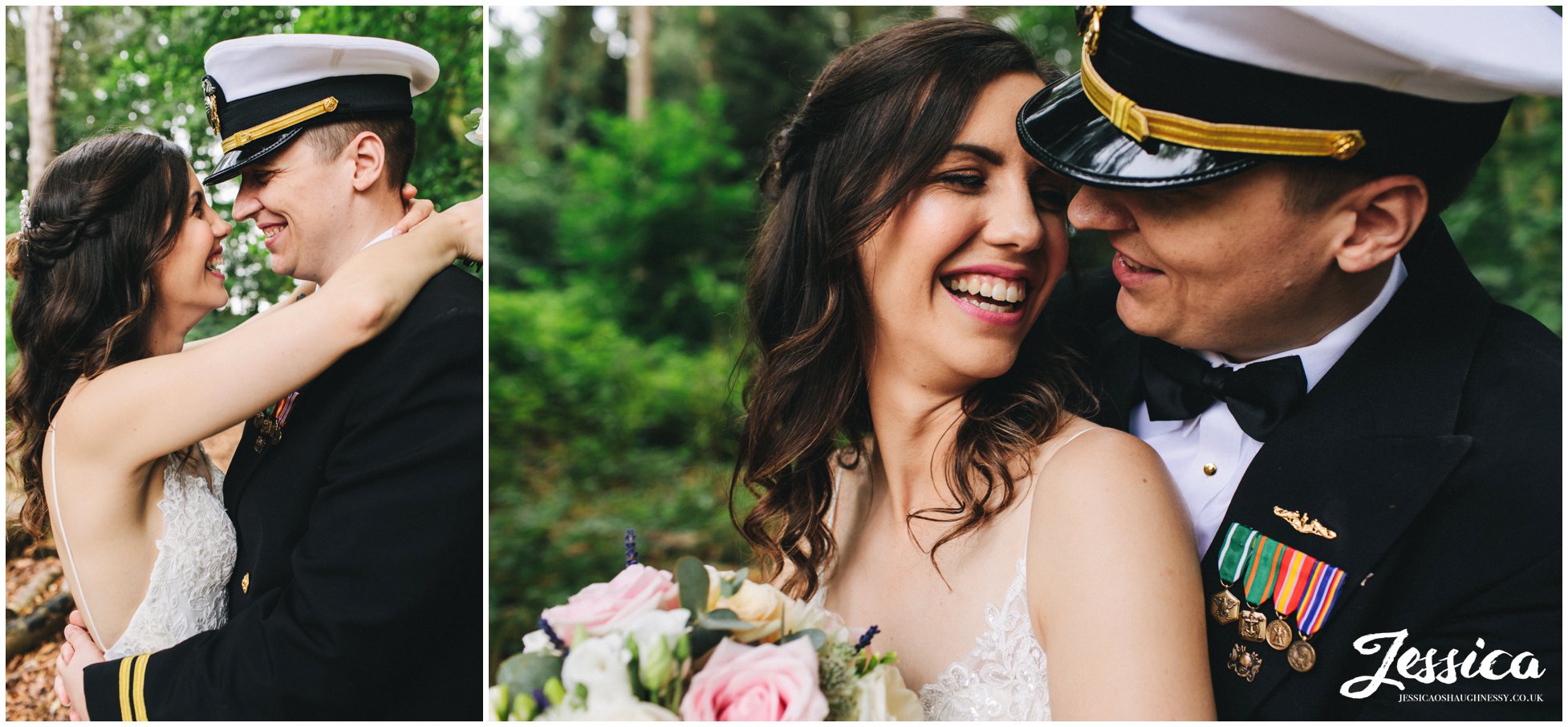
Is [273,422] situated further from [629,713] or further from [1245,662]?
[1245,662]

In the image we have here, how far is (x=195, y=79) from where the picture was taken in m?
2.84

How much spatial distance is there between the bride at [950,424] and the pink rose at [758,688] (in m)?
0.53

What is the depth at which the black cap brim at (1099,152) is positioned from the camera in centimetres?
181

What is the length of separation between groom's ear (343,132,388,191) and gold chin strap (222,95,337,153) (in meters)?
0.10

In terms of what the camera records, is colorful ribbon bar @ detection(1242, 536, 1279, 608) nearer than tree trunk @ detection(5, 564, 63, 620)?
Yes

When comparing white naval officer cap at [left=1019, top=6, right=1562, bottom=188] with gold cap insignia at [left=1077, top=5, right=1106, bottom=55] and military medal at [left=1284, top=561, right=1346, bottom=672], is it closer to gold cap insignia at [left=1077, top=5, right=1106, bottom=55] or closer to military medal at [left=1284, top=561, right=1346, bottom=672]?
gold cap insignia at [left=1077, top=5, right=1106, bottom=55]

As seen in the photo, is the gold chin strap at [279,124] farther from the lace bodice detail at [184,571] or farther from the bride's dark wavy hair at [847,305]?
the bride's dark wavy hair at [847,305]

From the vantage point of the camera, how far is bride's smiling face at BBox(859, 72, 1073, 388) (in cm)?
212

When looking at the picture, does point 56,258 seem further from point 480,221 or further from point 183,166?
point 480,221

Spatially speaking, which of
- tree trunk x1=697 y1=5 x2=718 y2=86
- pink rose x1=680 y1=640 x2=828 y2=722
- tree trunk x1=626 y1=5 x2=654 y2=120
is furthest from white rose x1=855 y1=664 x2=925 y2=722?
tree trunk x1=697 y1=5 x2=718 y2=86

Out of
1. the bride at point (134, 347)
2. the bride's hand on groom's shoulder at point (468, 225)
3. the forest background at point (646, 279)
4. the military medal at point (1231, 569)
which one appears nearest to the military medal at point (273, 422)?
the bride at point (134, 347)

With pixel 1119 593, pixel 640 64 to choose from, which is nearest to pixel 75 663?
pixel 1119 593

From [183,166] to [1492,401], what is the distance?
2860 mm

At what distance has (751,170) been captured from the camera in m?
11.5
